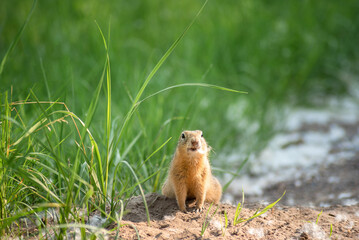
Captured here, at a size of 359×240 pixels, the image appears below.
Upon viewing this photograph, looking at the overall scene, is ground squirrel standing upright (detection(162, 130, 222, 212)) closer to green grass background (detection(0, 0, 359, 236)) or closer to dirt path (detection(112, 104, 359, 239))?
dirt path (detection(112, 104, 359, 239))

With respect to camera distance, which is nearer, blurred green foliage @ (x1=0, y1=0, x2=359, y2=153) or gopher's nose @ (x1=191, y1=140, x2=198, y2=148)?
gopher's nose @ (x1=191, y1=140, x2=198, y2=148)

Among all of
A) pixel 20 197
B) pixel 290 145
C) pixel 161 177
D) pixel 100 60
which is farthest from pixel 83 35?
pixel 20 197

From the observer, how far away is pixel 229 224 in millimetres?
2098

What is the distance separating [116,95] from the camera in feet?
14.0

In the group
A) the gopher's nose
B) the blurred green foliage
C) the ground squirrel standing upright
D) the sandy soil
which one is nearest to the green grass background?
the blurred green foliage

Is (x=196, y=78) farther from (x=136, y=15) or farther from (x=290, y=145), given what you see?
(x=136, y=15)

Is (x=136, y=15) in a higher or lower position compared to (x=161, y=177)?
higher

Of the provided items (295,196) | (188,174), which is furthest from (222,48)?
(188,174)

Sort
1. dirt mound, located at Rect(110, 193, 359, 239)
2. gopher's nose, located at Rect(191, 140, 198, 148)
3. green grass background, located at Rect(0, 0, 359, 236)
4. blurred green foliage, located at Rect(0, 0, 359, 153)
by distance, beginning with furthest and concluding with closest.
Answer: blurred green foliage, located at Rect(0, 0, 359, 153) < green grass background, located at Rect(0, 0, 359, 236) < gopher's nose, located at Rect(191, 140, 198, 148) < dirt mound, located at Rect(110, 193, 359, 239)

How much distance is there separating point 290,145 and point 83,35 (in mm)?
2775

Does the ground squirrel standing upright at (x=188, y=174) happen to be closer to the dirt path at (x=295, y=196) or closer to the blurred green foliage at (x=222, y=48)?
the dirt path at (x=295, y=196)

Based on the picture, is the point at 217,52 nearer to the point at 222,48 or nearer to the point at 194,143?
the point at 222,48

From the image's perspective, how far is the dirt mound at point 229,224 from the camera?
1.97 m

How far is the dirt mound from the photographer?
197cm
